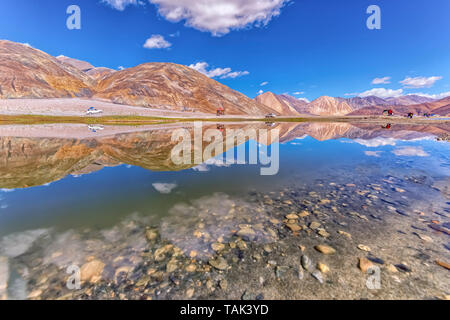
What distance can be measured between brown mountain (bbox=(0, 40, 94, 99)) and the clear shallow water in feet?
372

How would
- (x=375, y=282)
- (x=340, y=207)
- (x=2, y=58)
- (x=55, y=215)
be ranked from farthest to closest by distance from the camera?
(x=2, y=58) < (x=340, y=207) < (x=55, y=215) < (x=375, y=282)

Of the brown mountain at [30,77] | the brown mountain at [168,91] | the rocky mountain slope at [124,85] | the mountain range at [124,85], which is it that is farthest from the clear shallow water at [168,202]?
the brown mountain at [168,91]

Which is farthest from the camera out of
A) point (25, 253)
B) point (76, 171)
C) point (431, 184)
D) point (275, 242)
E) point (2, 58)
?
point (2, 58)

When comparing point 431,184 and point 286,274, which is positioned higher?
point 431,184

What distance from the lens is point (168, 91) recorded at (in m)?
140

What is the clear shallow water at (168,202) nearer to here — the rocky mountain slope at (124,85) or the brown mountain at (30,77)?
the brown mountain at (30,77)

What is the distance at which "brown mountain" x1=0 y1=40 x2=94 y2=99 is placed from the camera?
8761 cm

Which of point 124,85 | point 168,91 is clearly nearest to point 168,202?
point 168,91

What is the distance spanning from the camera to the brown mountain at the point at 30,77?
87613 millimetres
